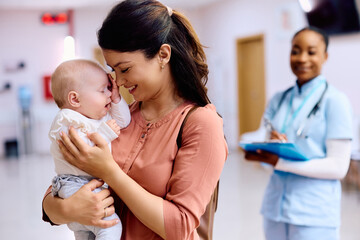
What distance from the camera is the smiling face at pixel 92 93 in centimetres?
125

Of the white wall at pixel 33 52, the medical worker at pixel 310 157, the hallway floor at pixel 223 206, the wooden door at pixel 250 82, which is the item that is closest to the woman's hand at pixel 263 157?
the medical worker at pixel 310 157

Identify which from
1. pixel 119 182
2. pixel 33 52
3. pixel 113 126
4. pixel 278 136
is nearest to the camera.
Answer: pixel 119 182

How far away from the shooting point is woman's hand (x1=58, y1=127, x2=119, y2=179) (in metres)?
1.09

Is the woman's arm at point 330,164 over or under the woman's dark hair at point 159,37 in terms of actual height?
under

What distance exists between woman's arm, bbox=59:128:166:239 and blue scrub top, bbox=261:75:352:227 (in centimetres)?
116

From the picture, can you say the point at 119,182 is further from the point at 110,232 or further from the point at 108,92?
the point at 108,92

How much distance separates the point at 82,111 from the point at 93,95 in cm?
7

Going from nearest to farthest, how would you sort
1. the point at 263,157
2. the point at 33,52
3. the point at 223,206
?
the point at 263,157 → the point at 223,206 → the point at 33,52

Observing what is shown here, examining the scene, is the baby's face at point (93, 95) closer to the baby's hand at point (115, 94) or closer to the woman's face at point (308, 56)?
the baby's hand at point (115, 94)

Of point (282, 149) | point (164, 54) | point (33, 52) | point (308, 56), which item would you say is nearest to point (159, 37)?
point (164, 54)

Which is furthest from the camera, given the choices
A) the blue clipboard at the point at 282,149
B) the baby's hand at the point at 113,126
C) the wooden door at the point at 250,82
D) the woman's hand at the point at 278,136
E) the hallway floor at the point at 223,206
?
the wooden door at the point at 250,82

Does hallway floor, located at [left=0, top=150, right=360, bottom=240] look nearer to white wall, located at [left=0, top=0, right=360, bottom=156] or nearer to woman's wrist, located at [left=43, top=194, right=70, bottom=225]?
white wall, located at [left=0, top=0, right=360, bottom=156]

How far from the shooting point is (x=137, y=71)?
113cm

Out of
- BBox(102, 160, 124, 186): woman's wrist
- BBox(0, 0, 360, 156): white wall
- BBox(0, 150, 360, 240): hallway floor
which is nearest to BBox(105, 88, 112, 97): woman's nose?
BBox(102, 160, 124, 186): woman's wrist
